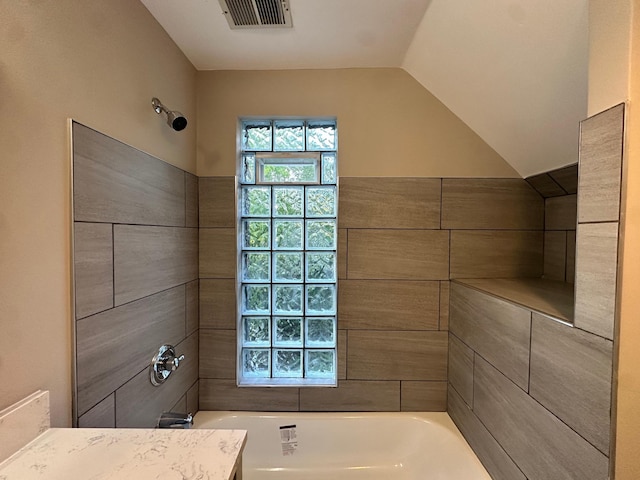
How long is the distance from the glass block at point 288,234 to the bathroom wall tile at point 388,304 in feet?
1.18

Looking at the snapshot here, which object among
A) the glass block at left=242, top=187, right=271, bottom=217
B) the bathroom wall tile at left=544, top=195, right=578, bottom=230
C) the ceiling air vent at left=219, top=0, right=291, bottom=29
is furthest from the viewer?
the glass block at left=242, top=187, right=271, bottom=217

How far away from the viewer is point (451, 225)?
1.78 metres

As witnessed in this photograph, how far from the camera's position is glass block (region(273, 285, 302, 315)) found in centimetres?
191

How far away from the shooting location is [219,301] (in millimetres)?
1821

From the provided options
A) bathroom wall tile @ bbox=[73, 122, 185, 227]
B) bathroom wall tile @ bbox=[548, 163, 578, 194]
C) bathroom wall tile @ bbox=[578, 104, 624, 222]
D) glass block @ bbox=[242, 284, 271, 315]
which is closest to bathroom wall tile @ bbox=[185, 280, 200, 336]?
glass block @ bbox=[242, 284, 271, 315]

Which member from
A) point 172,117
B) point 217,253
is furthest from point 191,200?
point 172,117

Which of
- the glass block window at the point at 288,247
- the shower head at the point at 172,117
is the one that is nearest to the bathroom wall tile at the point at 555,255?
the glass block window at the point at 288,247

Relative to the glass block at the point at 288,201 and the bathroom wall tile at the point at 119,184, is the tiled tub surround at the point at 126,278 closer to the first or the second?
the bathroom wall tile at the point at 119,184

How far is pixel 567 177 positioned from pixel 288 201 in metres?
1.36

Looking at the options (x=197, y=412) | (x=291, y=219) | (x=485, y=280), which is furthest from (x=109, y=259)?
(x=485, y=280)

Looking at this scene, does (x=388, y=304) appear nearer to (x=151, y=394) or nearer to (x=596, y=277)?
(x=596, y=277)

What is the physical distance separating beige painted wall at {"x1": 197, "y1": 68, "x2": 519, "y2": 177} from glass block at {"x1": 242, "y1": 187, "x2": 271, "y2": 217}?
16 cm

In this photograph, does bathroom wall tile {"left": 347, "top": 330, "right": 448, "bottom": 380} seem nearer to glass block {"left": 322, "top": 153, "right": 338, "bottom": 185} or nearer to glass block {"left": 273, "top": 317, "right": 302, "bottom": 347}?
glass block {"left": 273, "top": 317, "right": 302, "bottom": 347}

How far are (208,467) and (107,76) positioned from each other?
1.19m
